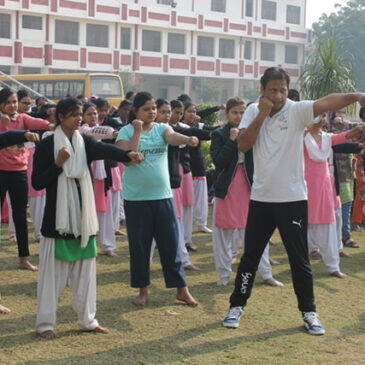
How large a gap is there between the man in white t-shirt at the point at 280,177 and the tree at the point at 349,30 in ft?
174

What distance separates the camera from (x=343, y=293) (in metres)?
6.52

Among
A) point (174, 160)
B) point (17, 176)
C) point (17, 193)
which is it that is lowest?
point (17, 193)

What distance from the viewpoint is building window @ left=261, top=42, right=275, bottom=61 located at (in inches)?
2144

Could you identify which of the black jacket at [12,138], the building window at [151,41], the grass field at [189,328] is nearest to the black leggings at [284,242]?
the grass field at [189,328]

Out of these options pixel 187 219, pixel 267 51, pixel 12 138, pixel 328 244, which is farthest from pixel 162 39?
pixel 12 138

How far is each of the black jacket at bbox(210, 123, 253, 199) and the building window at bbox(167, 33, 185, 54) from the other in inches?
1689

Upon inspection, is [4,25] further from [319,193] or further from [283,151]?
[283,151]

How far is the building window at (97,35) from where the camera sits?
146 feet

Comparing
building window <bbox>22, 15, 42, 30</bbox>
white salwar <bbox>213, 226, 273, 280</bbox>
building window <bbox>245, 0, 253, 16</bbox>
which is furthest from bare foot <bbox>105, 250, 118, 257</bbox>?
building window <bbox>245, 0, 253, 16</bbox>

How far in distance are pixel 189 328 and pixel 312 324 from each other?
91cm

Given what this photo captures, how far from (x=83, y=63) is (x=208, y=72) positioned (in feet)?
35.2

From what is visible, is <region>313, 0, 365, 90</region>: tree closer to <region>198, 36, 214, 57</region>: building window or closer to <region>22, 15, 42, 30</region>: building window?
<region>198, 36, 214, 57</region>: building window

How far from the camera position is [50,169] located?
4.95 metres

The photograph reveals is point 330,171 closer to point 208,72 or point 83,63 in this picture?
point 83,63
